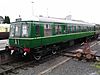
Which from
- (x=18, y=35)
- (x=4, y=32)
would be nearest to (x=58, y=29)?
(x=18, y=35)

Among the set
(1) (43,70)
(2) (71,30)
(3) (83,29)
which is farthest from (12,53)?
(3) (83,29)

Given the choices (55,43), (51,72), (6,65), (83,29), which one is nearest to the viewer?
(51,72)

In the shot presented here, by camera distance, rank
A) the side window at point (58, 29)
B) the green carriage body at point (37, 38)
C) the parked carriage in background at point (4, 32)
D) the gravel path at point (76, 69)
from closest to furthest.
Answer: the gravel path at point (76, 69), the green carriage body at point (37, 38), the side window at point (58, 29), the parked carriage in background at point (4, 32)

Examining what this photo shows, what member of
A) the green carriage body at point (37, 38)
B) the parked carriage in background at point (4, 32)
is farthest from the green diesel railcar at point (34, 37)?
the parked carriage in background at point (4, 32)

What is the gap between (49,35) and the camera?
13.7m

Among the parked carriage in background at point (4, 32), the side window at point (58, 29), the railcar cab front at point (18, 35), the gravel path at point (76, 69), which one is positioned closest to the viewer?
Answer: the gravel path at point (76, 69)

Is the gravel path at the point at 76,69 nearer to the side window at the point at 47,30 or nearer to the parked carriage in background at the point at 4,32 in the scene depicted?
the side window at the point at 47,30

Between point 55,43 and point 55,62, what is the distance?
8.22ft

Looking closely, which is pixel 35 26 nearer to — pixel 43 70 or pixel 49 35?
pixel 49 35

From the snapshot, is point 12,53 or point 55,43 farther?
point 55,43

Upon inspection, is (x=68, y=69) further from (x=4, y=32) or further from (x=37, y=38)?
(x=4, y=32)

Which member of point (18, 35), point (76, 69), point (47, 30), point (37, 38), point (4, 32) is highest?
point (47, 30)

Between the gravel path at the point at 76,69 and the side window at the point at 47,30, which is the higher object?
the side window at the point at 47,30

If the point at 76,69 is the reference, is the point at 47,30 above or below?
above
